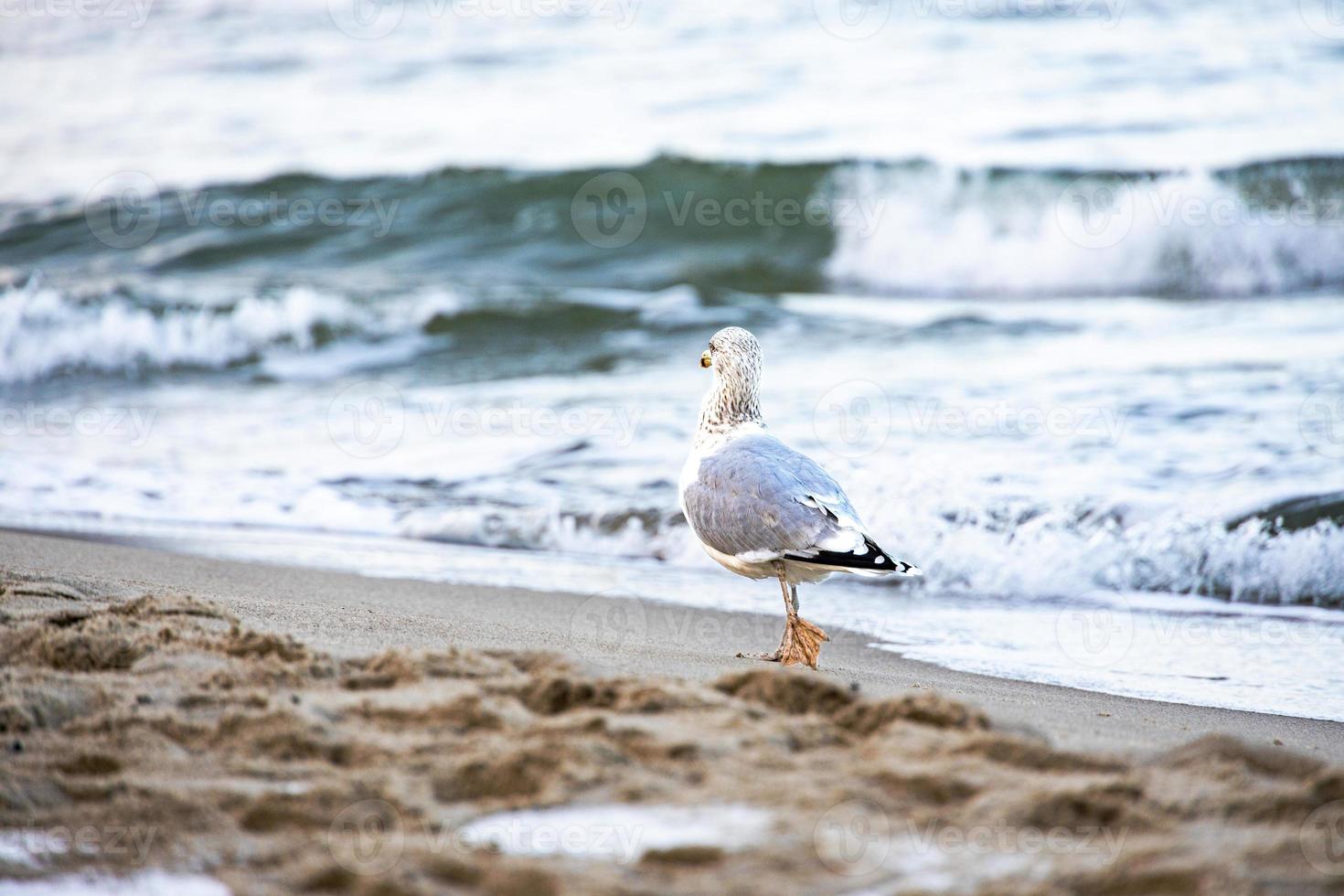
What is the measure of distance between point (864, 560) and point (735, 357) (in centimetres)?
106

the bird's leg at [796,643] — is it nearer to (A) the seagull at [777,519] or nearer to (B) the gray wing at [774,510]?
(A) the seagull at [777,519]

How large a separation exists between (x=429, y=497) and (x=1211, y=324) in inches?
231

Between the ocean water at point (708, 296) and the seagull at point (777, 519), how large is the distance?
28.9 inches

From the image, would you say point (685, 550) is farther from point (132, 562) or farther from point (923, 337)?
point (923, 337)

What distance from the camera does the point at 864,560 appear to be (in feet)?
12.8

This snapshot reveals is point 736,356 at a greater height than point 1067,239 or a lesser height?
lesser

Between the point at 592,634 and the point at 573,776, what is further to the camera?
the point at 592,634

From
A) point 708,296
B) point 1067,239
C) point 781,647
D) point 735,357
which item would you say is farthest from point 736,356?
point 1067,239

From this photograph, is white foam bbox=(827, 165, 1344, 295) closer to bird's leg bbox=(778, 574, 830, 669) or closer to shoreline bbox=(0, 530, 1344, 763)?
shoreline bbox=(0, 530, 1344, 763)

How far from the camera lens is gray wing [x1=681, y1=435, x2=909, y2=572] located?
3996 millimetres

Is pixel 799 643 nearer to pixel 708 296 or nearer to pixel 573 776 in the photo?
pixel 573 776

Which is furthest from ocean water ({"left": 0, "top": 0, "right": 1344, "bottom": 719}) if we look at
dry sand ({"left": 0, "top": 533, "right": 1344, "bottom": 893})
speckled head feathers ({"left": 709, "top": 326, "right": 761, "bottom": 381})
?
dry sand ({"left": 0, "top": 533, "right": 1344, "bottom": 893})

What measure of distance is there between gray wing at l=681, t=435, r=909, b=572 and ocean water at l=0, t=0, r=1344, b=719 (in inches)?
33.2

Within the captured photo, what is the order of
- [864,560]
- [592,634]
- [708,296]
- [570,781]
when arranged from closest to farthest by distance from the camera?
[570,781], [864,560], [592,634], [708,296]
